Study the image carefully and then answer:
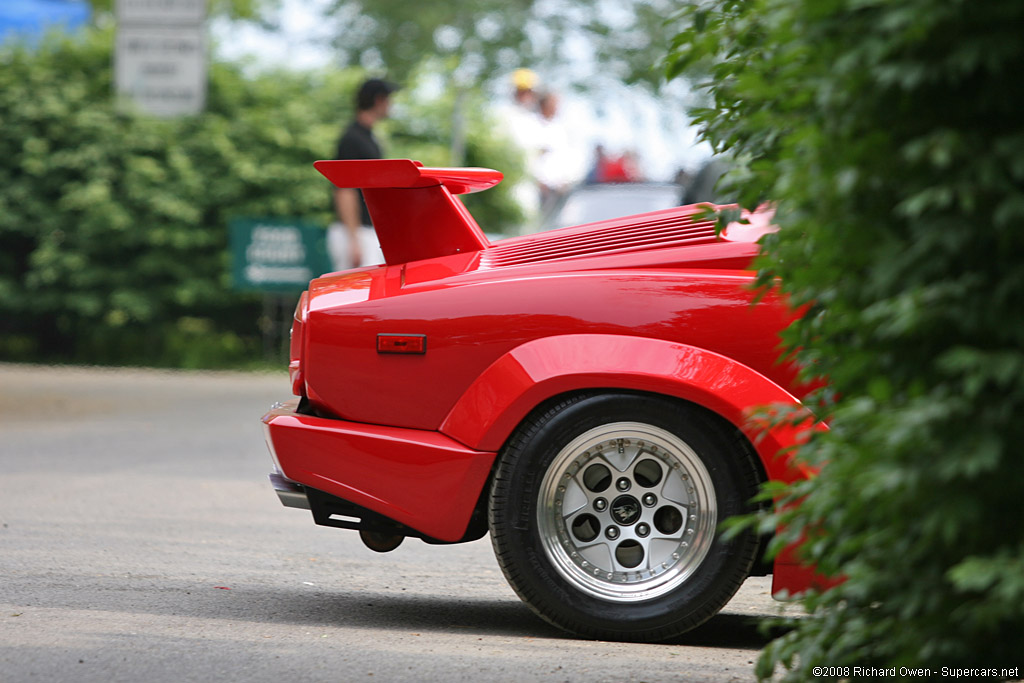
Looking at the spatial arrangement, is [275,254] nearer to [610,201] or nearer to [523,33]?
[610,201]

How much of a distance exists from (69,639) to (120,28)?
9278 mm

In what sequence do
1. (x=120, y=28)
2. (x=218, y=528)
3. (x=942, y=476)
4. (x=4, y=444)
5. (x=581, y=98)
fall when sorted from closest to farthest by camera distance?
(x=942, y=476), (x=218, y=528), (x=4, y=444), (x=120, y=28), (x=581, y=98)

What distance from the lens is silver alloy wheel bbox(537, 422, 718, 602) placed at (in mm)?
4066

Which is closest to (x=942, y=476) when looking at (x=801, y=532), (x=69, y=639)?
(x=801, y=532)

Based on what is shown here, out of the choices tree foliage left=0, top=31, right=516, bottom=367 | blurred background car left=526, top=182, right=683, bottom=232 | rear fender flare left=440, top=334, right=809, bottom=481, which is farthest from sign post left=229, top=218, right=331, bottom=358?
rear fender flare left=440, top=334, right=809, bottom=481

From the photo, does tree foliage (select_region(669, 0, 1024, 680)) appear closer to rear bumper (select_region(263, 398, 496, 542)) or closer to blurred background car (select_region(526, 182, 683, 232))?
rear bumper (select_region(263, 398, 496, 542))

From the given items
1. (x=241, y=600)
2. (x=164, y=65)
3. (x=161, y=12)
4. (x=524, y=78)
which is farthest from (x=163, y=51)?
(x=524, y=78)

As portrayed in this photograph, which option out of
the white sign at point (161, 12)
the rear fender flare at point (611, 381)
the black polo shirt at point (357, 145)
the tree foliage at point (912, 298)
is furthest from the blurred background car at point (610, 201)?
the tree foliage at point (912, 298)

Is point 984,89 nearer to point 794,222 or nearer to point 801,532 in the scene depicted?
point 794,222

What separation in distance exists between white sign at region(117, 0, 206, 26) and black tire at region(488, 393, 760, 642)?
29.9 feet

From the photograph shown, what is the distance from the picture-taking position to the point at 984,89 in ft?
7.41

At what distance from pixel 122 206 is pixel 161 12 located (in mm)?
6096

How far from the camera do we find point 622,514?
4.14m

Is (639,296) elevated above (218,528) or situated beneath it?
elevated above
